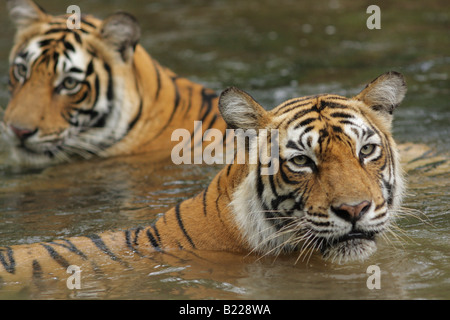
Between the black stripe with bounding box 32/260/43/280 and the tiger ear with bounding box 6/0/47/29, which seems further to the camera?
the tiger ear with bounding box 6/0/47/29

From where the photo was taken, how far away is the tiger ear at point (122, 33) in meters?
5.48

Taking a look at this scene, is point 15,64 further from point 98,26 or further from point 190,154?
point 190,154

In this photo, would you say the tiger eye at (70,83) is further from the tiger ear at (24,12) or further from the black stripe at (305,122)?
the black stripe at (305,122)

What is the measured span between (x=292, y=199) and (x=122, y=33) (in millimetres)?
2645

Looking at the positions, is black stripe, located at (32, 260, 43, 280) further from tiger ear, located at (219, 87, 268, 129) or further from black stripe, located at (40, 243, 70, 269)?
tiger ear, located at (219, 87, 268, 129)

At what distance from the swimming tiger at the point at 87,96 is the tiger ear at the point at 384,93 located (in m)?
2.25

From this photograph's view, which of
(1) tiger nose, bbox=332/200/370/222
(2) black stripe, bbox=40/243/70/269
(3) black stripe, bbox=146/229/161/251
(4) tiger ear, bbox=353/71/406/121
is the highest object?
(4) tiger ear, bbox=353/71/406/121

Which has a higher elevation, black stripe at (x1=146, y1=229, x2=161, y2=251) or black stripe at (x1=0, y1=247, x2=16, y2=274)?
black stripe at (x1=146, y1=229, x2=161, y2=251)

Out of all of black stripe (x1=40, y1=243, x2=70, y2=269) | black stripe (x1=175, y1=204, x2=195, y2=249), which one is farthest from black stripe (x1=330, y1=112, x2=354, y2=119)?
black stripe (x1=40, y1=243, x2=70, y2=269)

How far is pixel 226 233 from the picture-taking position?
3.55m

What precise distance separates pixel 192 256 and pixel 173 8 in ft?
26.2

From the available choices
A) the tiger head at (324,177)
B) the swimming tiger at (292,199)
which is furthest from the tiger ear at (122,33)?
the tiger head at (324,177)

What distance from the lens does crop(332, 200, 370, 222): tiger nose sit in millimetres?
3023
